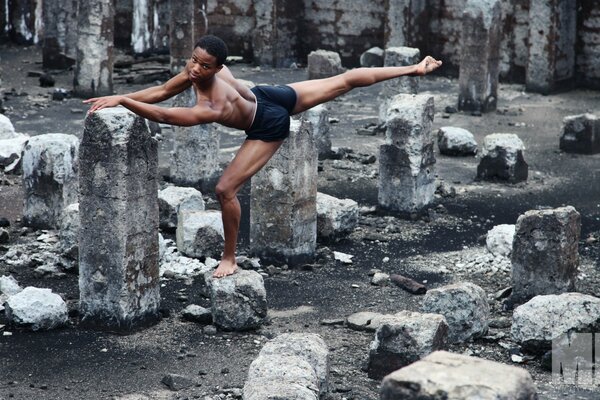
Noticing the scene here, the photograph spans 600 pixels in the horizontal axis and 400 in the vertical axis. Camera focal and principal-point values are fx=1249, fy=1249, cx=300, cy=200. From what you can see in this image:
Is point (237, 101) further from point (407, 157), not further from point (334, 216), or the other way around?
point (407, 157)

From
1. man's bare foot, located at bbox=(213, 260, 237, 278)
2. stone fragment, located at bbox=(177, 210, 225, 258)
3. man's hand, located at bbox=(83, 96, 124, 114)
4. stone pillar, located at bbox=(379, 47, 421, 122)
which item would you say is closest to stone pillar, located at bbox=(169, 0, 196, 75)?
stone pillar, located at bbox=(379, 47, 421, 122)

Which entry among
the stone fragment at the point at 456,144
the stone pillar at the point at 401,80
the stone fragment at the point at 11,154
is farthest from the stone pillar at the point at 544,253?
the stone pillar at the point at 401,80

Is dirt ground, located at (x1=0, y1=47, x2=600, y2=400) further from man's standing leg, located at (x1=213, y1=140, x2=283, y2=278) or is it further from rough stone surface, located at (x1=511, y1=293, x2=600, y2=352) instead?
man's standing leg, located at (x1=213, y1=140, x2=283, y2=278)

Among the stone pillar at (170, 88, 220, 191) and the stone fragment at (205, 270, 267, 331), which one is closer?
the stone fragment at (205, 270, 267, 331)

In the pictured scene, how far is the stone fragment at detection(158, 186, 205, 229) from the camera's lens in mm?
12797

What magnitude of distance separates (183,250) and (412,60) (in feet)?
22.7

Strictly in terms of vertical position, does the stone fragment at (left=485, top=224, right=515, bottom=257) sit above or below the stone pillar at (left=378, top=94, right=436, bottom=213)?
below

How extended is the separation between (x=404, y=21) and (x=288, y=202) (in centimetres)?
1139

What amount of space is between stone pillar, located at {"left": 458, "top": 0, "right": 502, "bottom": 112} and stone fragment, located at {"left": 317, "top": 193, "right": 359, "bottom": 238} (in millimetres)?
7174

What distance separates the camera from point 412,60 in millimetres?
17844

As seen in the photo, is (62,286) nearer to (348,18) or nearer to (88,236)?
(88,236)

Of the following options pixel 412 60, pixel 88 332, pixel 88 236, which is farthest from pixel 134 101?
pixel 412 60

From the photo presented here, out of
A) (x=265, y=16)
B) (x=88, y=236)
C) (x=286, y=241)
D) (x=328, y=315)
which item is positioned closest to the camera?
(x=88, y=236)

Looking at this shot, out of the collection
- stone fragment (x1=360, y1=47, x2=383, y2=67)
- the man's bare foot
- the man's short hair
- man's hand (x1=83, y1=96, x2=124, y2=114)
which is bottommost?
the man's bare foot
